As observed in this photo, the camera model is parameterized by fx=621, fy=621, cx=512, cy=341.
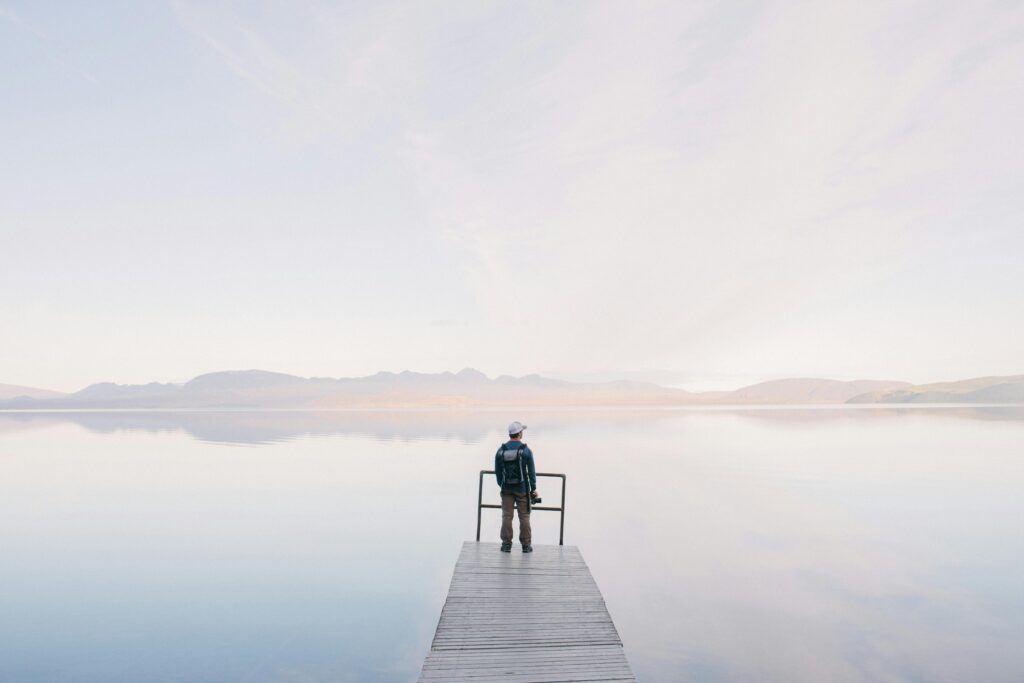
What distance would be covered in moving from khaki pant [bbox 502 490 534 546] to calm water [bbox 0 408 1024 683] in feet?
9.18

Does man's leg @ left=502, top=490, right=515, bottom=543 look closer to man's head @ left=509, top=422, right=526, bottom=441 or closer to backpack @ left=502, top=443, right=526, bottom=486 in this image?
backpack @ left=502, top=443, right=526, bottom=486

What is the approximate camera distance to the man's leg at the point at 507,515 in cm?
1145

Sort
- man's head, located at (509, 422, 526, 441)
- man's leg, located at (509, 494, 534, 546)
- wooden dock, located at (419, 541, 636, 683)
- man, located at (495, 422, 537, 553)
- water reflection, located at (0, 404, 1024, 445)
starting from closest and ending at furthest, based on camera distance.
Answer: wooden dock, located at (419, 541, 636, 683) → man's head, located at (509, 422, 526, 441) → man, located at (495, 422, 537, 553) → man's leg, located at (509, 494, 534, 546) → water reflection, located at (0, 404, 1024, 445)

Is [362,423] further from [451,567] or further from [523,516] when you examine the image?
[523,516]

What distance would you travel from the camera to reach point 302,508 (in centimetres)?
2458

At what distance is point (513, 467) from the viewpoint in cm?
1120

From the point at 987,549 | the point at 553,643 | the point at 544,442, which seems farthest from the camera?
the point at 544,442

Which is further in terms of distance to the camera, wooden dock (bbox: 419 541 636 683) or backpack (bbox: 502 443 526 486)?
backpack (bbox: 502 443 526 486)

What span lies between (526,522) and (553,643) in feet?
12.5

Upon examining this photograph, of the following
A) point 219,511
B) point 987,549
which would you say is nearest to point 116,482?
point 219,511

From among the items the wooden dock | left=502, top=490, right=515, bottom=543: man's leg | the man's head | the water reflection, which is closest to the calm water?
the wooden dock

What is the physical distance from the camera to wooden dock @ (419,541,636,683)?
A: 7.10m

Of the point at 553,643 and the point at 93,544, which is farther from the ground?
the point at 553,643

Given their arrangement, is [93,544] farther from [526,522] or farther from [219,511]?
[526,522]
